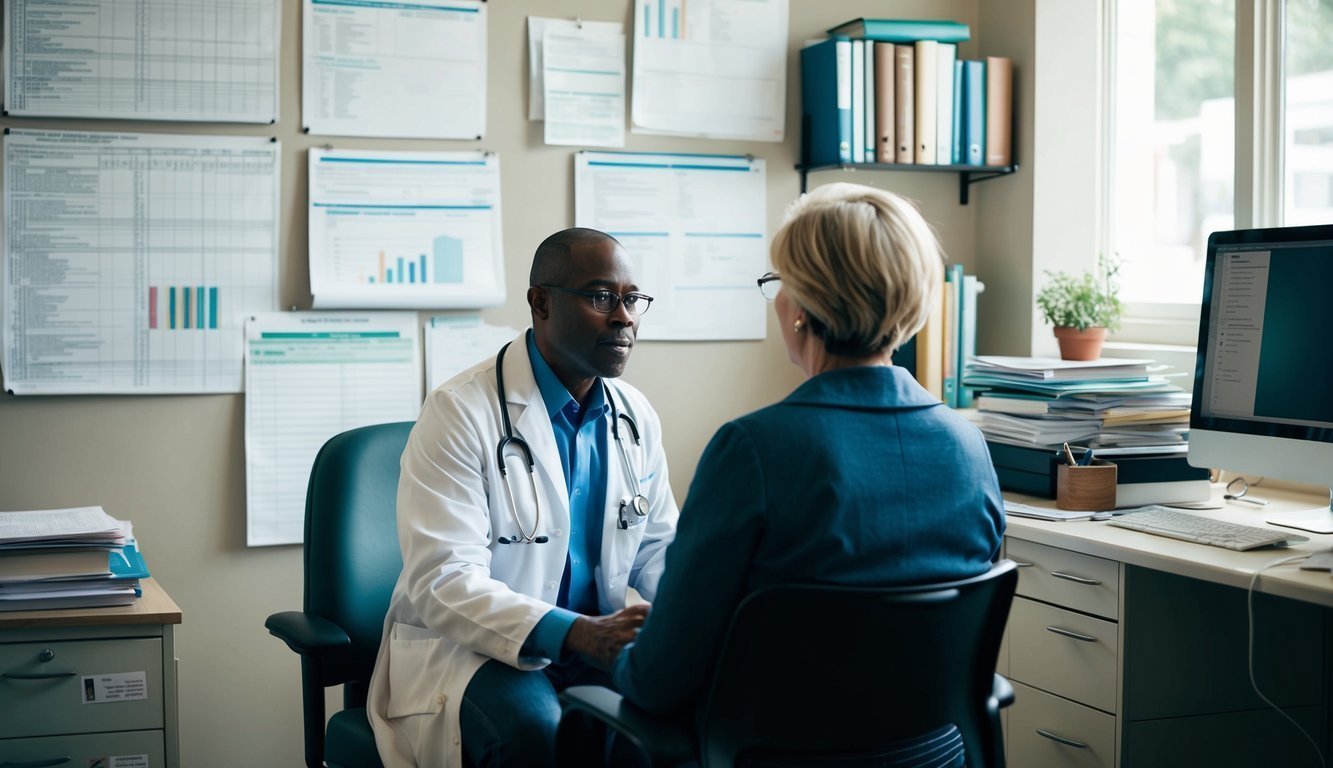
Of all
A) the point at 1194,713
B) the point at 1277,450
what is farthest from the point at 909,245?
the point at 1194,713

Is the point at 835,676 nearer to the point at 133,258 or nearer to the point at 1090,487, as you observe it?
the point at 1090,487

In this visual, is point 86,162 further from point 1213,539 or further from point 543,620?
point 1213,539

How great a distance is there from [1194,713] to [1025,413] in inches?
26.9

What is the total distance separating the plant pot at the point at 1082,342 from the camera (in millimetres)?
2812

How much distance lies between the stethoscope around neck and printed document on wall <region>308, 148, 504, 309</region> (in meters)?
0.78

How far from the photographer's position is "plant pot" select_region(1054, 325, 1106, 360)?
2.81 m

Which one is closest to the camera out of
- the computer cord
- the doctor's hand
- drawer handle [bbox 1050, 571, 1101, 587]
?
the doctor's hand

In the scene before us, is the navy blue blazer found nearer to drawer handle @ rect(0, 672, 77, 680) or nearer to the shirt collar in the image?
the shirt collar

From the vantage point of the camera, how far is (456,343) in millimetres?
2805

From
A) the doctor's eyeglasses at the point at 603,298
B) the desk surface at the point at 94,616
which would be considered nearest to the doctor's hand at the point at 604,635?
the doctor's eyeglasses at the point at 603,298

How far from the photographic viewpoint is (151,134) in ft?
8.41

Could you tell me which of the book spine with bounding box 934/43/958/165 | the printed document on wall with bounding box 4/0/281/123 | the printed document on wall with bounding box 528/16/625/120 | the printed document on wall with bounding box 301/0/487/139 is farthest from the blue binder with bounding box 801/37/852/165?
the printed document on wall with bounding box 4/0/281/123

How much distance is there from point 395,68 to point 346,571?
126 centimetres

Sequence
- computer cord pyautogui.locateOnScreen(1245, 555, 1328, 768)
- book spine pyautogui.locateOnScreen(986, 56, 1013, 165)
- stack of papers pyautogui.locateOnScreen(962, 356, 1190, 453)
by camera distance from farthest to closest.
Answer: book spine pyautogui.locateOnScreen(986, 56, 1013, 165), stack of papers pyautogui.locateOnScreen(962, 356, 1190, 453), computer cord pyautogui.locateOnScreen(1245, 555, 1328, 768)
